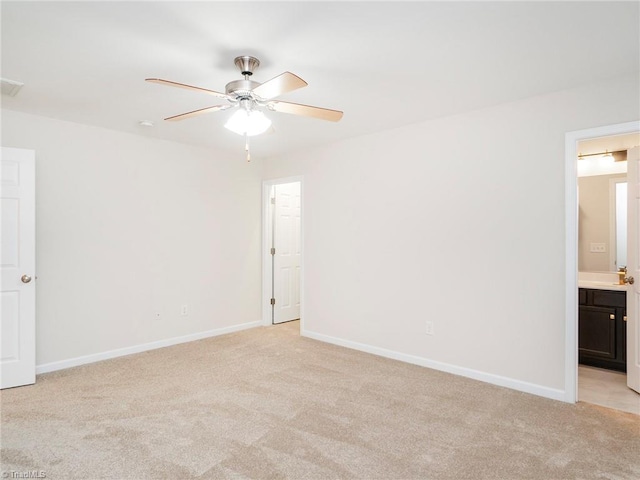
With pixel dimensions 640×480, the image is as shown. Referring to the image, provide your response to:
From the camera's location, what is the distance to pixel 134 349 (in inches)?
162

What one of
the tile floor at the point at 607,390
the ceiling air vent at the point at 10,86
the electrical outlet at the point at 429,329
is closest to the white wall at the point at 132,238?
the ceiling air vent at the point at 10,86

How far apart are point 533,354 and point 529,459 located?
3.64 feet

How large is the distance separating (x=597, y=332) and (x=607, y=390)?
0.72m

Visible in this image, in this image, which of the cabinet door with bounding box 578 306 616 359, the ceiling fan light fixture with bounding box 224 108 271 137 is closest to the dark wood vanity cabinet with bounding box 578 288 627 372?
the cabinet door with bounding box 578 306 616 359

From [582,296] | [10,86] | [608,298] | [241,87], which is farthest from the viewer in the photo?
[582,296]

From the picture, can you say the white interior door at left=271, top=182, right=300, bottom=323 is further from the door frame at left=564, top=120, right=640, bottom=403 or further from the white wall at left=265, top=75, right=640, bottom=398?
the door frame at left=564, top=120, right=640, bottom=403

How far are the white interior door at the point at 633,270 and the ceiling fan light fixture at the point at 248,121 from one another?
3.05 m

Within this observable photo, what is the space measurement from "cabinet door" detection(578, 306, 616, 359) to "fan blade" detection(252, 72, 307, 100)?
366 centimetres

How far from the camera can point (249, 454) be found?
219 cm

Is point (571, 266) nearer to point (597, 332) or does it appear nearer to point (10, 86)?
point (597, 332)

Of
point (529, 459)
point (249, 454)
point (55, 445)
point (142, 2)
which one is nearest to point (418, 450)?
point (529, 459)

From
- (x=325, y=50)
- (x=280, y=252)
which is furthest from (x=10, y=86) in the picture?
(x=280, y=252)

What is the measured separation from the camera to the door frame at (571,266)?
2.87 m

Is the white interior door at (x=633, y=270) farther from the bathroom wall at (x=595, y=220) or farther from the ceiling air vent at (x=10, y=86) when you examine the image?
the ceiling air vent at (x=10, y=86)
